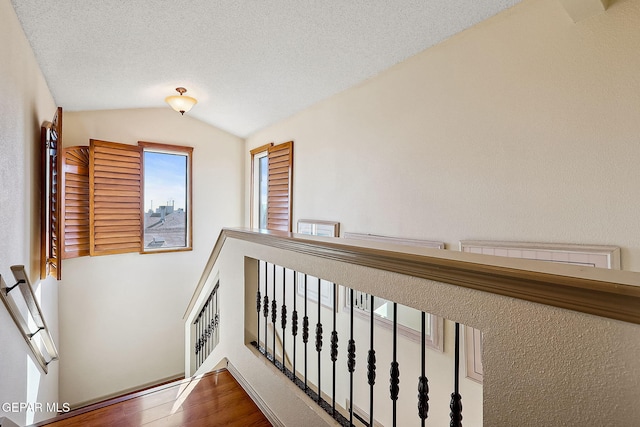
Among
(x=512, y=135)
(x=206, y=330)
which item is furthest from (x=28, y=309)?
(x=512, y=135)

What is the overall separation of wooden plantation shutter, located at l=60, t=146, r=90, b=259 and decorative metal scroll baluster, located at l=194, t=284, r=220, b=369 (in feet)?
5.43

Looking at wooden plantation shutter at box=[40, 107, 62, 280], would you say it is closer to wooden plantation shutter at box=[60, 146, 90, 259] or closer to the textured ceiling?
the textured ceiling

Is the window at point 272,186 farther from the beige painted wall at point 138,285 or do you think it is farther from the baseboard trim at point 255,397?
the baseboard trim at point 255,397

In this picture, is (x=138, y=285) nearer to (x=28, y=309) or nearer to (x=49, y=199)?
(x=49, y=199)

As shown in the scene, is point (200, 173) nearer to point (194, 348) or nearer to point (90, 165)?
point (90, 165)

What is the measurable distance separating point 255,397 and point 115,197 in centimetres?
331

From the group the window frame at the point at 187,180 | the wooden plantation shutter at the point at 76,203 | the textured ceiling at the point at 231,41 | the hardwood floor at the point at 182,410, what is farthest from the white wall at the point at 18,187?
the window frame at the point at 187,180

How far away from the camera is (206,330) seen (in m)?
3.21

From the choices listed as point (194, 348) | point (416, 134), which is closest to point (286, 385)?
point (416, 134)

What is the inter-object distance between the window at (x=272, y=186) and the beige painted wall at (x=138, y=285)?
419 mm

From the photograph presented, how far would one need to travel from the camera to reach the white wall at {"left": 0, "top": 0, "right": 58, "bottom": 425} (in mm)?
1567

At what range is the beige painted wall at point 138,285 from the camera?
3791 millimetres

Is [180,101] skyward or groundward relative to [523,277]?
skyward

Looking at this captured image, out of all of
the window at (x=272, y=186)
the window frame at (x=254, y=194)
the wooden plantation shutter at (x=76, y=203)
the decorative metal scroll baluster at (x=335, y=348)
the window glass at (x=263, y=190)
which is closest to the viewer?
the decorative metal scroll baluster at (x=335, y=348)
